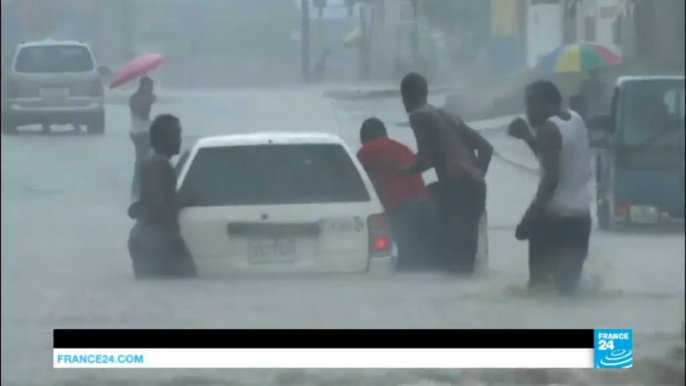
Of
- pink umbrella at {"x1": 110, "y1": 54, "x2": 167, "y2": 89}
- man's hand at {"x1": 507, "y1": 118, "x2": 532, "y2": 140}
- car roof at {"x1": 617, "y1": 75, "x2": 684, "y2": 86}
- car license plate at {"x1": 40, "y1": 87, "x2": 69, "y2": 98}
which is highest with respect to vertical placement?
pink umbrella at {"x1": 110, "y1": 54, "x2": 167, "y2": 89}

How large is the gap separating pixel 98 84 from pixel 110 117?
140 mm

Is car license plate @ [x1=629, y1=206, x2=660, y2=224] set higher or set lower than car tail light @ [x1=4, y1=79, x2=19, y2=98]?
lower

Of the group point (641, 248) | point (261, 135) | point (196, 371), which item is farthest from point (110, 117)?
point (641, 248)

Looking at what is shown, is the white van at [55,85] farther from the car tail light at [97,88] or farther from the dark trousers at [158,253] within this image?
the dark trousers at [158,253]

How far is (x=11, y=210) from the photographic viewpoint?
19.9 ft

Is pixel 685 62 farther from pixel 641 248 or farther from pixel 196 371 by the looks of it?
pixel 196 371

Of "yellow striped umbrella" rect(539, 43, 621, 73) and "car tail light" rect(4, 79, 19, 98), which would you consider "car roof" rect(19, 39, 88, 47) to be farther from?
"yellow striped umbrella" rect(539, 43, 621, 73)

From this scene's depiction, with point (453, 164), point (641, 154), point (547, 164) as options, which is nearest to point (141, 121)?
point (453, 164)

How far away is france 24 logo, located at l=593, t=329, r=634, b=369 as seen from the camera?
605 cm

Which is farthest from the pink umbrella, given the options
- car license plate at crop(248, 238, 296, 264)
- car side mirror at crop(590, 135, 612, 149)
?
car side mirror at crop(590, 135, 612, 149)

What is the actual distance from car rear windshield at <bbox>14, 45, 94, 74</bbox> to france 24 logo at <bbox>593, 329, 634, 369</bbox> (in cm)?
202

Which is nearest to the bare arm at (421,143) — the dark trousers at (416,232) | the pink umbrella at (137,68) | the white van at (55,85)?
the dark trousers at (416,232)

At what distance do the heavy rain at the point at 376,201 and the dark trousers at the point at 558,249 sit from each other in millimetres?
37

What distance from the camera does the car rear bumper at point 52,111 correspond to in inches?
240
